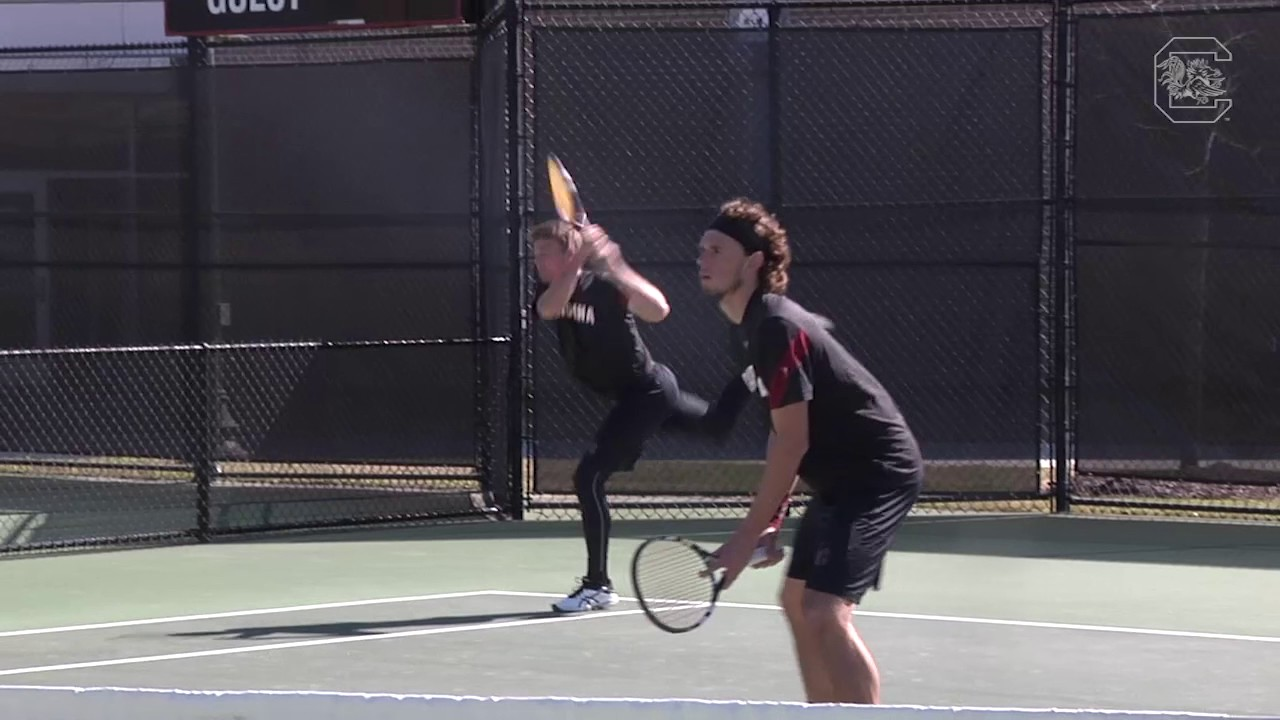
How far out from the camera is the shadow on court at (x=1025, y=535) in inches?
421

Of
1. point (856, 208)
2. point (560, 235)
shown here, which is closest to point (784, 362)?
point (560, 235)

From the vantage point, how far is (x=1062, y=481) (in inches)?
480

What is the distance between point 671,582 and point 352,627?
2.91 m

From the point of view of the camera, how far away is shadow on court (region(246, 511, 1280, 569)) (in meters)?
10.7

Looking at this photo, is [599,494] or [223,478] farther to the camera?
[223,478]

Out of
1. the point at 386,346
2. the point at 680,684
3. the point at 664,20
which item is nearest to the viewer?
the point at 680,684

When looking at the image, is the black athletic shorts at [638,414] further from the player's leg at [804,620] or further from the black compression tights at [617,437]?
the player's leg at [804,620]

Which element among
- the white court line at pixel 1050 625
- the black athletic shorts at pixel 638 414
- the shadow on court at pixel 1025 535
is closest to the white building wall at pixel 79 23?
the shadow on court at pixel 1025 535

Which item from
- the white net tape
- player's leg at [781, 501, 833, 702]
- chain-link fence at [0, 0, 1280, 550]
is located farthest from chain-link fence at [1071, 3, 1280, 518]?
the white net tape

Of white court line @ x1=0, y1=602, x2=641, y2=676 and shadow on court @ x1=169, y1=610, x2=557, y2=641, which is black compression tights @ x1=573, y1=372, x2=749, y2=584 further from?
shadow on court @ x1=169, y1=610, x2=557, y2=641

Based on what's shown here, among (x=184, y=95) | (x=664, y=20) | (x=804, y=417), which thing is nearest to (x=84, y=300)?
(x=184, y=95)

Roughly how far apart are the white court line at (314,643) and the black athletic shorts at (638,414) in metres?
0.66

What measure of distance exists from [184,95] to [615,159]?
2833mm

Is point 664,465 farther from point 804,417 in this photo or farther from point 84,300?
point 804,417
